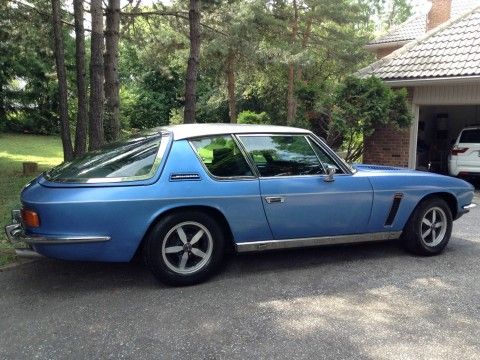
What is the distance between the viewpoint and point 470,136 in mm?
11742

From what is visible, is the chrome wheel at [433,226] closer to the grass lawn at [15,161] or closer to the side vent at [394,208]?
the side vent at [394,208]

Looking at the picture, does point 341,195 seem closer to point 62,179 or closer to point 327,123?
point 62,179

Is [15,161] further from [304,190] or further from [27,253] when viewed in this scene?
[304,190]

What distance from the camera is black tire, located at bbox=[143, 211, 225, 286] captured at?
4.01 meters

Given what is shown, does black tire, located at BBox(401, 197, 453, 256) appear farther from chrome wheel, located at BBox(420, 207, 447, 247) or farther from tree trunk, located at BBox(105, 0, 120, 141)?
tree trunk, located at BBox(105, 0, 120, 141)

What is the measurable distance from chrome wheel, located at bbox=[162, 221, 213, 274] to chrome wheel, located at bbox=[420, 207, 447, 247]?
2423 mm

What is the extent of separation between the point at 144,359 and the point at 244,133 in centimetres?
231

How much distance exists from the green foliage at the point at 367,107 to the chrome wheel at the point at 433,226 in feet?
20.7

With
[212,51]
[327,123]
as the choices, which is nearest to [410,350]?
[327,123]

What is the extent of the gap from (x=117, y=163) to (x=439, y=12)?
1514cm

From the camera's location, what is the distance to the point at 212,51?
1939cm

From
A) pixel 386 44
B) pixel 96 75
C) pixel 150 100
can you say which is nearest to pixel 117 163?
pixel 96 75

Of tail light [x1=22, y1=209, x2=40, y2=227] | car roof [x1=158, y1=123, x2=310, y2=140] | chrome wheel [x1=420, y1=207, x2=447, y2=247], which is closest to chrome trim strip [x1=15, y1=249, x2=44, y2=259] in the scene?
tail light [x1=22, y1=209, x2=40, y2=227]

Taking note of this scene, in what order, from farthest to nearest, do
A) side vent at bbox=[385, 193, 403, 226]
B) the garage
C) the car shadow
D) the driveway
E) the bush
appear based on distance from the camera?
the bush → the garage → side vent at bbox=[385, 193, 403, 226] → the car shadow → the driveway
